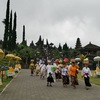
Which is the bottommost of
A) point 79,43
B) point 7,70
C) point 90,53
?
point 7,70

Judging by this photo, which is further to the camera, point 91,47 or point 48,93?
point 91,47

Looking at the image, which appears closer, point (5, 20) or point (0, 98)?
point (0, 98)

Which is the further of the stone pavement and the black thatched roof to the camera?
the black thatched roof

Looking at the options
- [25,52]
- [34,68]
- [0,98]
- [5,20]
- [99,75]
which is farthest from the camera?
[25,52]

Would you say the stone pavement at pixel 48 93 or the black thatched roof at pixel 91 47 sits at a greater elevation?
the black thatched roof at pixel 91 47

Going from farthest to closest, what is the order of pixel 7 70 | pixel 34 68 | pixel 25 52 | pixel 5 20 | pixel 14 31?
pixel 25 52
pixel 14 31
pixel 5 20
pixel 34 68
pixel 7 70

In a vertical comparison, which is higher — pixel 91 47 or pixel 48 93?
pixel 91 47

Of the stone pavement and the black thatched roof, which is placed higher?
the black thatched roof

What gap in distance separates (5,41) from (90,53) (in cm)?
2906

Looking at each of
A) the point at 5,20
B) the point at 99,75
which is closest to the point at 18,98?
the point at 99,75

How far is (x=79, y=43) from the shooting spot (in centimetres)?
12225

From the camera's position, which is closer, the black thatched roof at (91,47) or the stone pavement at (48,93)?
the stone pavement at (48,93)

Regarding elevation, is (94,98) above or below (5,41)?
below

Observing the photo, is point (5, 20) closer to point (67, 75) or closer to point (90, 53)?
point (90, 53)
